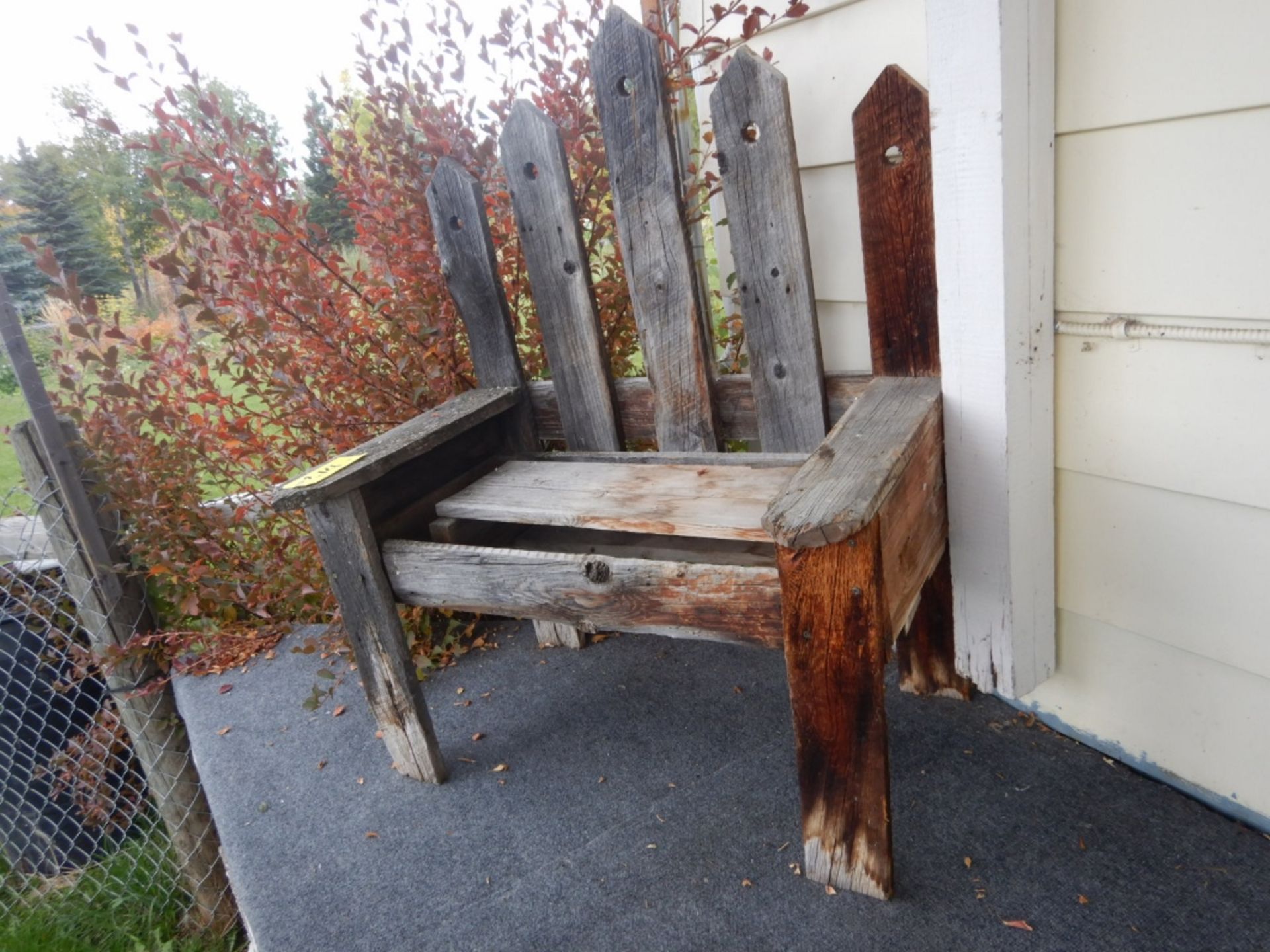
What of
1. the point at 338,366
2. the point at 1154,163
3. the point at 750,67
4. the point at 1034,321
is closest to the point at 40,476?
the point at 338,366

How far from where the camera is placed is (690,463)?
1.82 m

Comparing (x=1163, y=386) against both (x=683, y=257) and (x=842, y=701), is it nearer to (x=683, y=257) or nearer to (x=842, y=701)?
(x=842, y=701)

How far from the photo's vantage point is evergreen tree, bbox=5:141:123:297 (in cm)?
364

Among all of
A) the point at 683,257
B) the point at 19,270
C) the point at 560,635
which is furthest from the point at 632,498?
the point at 19,270

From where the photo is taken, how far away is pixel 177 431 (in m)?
2.69

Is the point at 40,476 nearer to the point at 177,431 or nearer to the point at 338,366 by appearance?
the point at 177,431

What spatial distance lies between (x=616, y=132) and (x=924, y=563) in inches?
43.2

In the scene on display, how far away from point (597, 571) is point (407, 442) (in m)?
0.56

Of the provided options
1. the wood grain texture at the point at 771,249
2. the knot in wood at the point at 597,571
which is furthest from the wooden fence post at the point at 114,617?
the wood grain texture at the point at 771,249

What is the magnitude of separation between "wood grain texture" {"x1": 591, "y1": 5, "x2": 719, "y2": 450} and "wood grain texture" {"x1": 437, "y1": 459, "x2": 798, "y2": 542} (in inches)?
8.8

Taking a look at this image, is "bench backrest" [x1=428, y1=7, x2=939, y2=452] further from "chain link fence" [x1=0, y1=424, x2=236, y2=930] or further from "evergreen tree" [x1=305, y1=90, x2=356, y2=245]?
"chain link fence" [x1=0, y1=424, x2=236, y2=930]

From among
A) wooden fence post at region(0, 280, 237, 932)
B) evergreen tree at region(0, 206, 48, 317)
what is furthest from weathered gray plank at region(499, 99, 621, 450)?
evergreen tree at region(0, 206, 48, 317)

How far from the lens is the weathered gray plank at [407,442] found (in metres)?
1.60

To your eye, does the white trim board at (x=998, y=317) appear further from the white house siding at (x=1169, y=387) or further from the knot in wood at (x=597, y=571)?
the knot in wood at (x=597, y=571)
